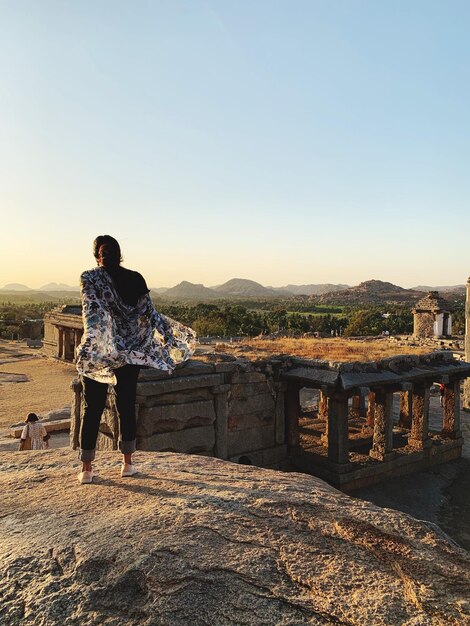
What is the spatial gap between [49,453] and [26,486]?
1.33 meters

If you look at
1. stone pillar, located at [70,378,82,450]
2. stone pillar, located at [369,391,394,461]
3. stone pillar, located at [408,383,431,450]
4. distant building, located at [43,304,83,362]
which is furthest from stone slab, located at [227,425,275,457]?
distant building, located at [43,304,83,362]

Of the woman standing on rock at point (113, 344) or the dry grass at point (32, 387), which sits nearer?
the woman standing on rock at point (113, 344)

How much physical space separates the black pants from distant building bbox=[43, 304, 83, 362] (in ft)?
75.6

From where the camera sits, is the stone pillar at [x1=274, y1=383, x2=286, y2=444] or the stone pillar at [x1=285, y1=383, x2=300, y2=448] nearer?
the stone pillar at [x1=274, y1=383, x2=286, y2=444]

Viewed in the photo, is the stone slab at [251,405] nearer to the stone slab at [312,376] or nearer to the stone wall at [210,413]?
the stone wall at [210,413]

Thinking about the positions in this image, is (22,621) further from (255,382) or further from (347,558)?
(255,382)

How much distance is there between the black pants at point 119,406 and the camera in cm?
390

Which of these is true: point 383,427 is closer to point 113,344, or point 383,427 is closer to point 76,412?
point 76,412

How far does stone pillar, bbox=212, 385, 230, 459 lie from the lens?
934cm

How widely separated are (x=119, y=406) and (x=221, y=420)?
554cm

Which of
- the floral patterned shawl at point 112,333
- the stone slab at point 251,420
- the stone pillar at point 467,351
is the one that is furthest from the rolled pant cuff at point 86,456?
the stone pillar at point 467,351

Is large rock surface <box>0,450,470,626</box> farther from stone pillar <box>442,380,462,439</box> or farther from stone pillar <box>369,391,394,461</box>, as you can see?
stone pillar <box>442,380,462,439</box>

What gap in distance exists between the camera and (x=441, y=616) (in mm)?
1947

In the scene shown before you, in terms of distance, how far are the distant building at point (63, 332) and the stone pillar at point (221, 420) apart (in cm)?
1841
